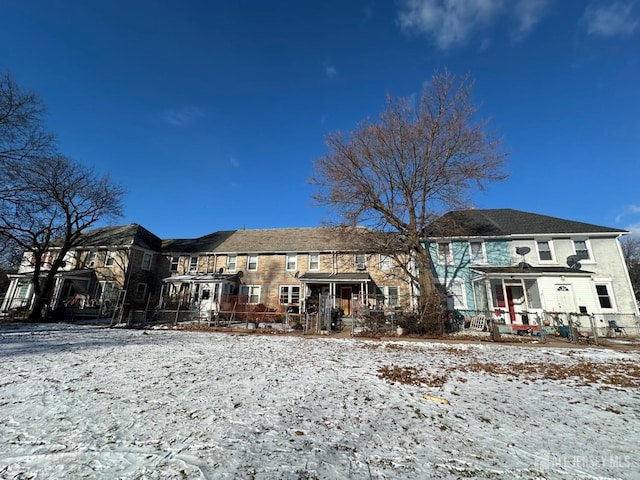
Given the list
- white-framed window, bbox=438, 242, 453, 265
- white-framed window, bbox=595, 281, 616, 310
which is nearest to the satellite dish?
white-framed window, bbox=595, 281, 616, 310

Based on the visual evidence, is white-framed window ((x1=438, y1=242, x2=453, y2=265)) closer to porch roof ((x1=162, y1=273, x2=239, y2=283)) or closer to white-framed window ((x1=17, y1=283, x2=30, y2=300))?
porch roof ((x1=162, y1=273, x2=239, y2=283))

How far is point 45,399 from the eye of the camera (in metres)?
4.82

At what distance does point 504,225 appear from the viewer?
21.2m

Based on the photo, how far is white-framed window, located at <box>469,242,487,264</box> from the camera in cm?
2022

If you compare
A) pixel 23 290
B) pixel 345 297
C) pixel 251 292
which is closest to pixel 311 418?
pixel 345 297

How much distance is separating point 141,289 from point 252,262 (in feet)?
33.7

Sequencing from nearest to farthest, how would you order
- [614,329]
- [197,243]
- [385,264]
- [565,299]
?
[614,329], [565,299], [385,264], [197,243]

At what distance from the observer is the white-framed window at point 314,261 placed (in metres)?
23.7

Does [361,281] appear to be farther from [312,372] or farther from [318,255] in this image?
[312,372]

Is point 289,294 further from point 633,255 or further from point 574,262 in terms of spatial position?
point 633,255

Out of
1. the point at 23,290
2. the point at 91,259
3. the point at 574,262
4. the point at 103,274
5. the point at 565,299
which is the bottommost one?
the point at 565,299

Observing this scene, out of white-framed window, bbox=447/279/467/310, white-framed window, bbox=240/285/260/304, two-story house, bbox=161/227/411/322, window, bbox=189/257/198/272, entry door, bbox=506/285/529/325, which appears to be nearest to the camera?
entry door, bbox=506/285/529/325

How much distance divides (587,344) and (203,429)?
15.9m

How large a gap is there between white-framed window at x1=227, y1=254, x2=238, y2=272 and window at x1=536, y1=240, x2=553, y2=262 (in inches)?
941
